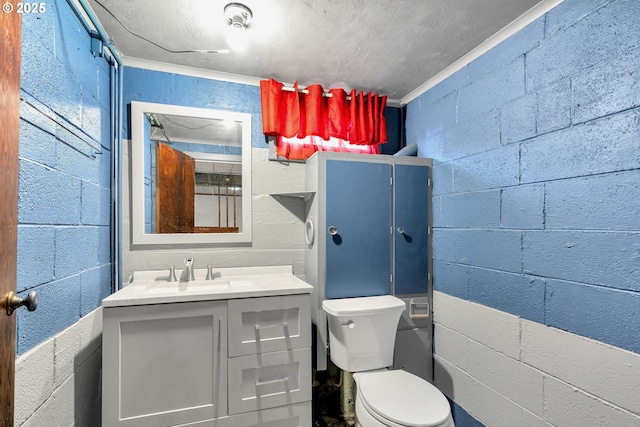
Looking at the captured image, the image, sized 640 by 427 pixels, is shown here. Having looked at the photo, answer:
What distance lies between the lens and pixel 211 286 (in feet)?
5.81

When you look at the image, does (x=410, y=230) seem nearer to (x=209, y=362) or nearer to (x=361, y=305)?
(x=361, y=305)

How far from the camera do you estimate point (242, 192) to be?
2.06 metres

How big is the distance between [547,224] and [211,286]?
5.93 feet

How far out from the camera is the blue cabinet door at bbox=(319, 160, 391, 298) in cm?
195

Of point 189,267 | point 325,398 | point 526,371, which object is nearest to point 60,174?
point 189,267

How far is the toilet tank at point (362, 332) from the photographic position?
1.74 m

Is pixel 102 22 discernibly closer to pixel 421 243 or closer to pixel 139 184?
pixel 139 184

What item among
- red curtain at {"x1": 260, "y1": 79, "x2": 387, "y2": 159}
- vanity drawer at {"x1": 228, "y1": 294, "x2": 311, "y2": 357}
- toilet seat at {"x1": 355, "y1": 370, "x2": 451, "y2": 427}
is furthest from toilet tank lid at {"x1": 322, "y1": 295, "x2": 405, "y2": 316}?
red curtain at {"x1": 260, "y1": 79, "x2": 387, "y2": 159}

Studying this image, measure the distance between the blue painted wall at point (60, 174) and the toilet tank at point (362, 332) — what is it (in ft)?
4.17

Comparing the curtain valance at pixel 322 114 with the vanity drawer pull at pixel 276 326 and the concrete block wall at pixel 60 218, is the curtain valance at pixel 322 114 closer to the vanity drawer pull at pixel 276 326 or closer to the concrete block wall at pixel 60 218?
the concrete block wall at pixel 60 218

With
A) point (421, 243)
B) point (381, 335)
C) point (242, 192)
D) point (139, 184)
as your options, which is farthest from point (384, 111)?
point (139, 184)

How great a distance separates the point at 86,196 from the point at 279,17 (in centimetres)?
131

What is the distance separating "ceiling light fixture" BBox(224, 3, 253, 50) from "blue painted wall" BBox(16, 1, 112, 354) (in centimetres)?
66

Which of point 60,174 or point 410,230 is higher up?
point 60,174
